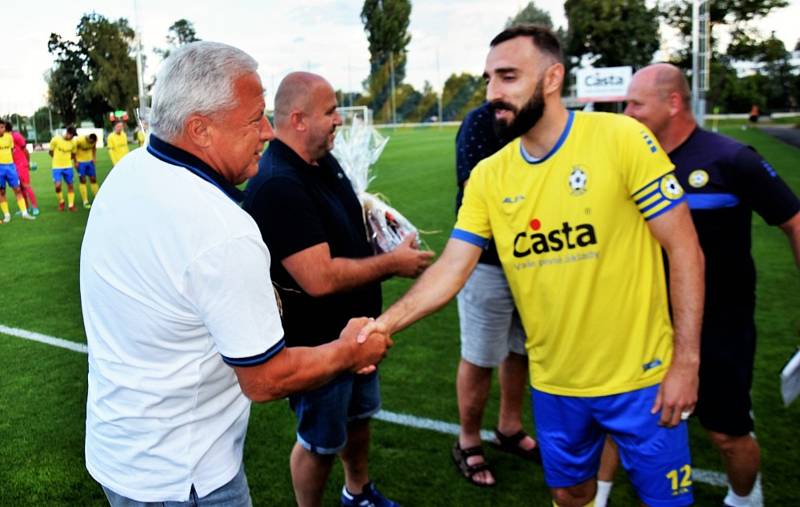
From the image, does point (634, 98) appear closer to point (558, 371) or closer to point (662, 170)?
point (662, 170)

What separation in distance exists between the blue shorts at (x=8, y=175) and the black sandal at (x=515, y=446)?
543 inches

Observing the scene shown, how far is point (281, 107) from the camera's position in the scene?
3.11 m

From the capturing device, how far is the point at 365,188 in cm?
391

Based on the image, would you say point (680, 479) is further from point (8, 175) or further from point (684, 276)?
point (8, 175)

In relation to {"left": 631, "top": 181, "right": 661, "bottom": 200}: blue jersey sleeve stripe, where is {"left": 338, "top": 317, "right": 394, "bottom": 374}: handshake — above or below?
below

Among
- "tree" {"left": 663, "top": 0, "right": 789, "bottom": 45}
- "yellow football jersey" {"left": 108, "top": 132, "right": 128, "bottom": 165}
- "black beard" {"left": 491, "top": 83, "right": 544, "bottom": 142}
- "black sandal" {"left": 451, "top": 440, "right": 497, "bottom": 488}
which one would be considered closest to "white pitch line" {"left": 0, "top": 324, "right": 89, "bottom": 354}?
"black sandal" {"left": 451, "top": 440, "right": 497, "bottom": 488}

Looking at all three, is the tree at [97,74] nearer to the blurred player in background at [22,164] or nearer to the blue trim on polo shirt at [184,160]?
the blurred player in background at [22,164]

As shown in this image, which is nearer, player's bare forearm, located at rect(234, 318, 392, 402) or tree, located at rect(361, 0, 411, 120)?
player's bare forearm, located at rect(234, 318, 392, 402)

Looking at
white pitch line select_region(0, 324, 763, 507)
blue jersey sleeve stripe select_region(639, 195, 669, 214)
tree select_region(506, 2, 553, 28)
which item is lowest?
white pitch line select_region(0, 324, 763, 507)

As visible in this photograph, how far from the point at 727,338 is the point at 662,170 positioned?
1.18 meters

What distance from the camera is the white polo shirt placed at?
1756 millimetres

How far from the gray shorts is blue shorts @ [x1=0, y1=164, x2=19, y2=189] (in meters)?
13.7

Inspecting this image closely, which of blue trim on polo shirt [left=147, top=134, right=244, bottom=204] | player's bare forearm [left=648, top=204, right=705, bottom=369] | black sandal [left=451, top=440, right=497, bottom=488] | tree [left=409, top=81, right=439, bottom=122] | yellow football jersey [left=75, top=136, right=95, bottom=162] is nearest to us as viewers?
blue trim on polo shirt [left=147, top=134, right=244, bottom=204]

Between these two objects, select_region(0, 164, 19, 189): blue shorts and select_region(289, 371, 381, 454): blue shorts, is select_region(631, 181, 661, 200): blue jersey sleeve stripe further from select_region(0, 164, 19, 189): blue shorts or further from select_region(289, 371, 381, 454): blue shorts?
select_region(0, 164, 19, 189): blue shorts
